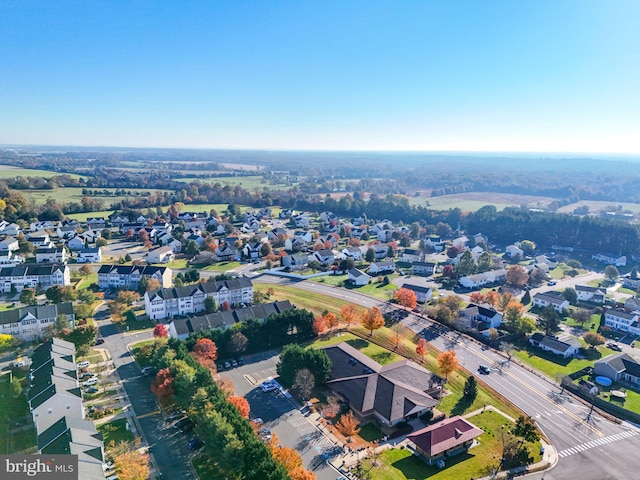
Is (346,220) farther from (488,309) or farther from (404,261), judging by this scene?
(488,309)

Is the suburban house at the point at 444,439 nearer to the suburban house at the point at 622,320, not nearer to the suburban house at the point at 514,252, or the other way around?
the suburban house at the point at 622,320

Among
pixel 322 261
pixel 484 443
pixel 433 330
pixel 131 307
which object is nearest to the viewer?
pixel 484 443

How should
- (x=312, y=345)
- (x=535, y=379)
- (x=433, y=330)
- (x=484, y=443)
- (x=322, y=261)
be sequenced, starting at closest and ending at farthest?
(x=484, y=443), (x=535, y=379), (x=312, y=345), (x=433, y=330), (x=322, y=261)

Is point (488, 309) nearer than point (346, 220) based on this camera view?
Yes

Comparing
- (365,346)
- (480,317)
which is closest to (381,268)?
(480,317)

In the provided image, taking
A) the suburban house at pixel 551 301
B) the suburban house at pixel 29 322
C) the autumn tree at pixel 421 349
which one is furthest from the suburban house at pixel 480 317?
the suburban house at pixel 29 322

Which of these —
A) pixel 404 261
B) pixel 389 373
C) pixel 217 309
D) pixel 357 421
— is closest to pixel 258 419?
pixel 357 421

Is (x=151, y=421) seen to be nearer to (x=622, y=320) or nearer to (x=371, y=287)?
(x=371, y=287)
